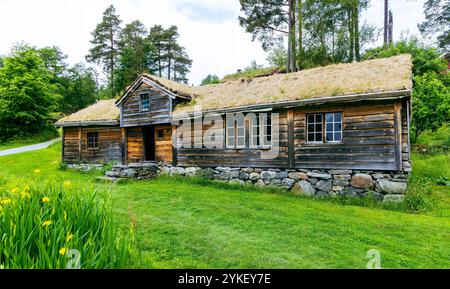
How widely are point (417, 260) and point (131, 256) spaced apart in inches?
190

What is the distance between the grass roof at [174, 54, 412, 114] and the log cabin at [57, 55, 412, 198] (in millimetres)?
36

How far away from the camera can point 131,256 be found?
2996 mm

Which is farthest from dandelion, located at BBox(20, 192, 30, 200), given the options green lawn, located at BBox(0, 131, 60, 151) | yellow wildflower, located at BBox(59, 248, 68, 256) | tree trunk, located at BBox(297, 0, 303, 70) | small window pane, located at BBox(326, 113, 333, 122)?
green lawn, located at BBox(0, 131, 60, 151)

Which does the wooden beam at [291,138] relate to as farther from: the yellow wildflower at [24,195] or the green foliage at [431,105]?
the yellow wildflower at [24,195]

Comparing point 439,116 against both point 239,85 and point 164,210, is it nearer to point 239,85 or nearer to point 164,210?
point 239,85

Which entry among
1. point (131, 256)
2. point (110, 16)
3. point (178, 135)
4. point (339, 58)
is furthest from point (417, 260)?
point (110, 16)

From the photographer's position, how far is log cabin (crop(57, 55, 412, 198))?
920 cm

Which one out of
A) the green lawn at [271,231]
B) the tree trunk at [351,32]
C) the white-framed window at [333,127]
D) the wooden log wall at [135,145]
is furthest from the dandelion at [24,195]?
the tree trunk at [351,32]

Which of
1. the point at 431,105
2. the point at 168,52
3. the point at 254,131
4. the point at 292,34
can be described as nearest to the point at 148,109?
the point at 254,131

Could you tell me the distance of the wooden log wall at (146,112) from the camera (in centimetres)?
1435

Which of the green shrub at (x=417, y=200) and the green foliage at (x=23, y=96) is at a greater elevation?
the green foliage at (x=23, y=96)

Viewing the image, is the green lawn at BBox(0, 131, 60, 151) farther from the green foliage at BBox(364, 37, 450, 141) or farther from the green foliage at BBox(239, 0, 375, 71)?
the green foliage at BBox(364, 37, 450, 141)

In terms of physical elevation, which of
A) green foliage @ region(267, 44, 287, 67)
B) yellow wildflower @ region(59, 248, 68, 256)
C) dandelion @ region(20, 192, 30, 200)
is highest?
green foliage @ region(267, 44, 287, 67)

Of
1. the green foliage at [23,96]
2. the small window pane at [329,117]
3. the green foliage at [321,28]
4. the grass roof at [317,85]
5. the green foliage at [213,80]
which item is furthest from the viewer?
the green foliage at [213,80]
